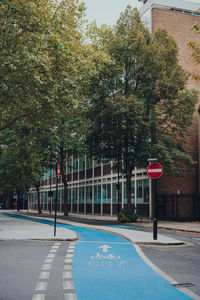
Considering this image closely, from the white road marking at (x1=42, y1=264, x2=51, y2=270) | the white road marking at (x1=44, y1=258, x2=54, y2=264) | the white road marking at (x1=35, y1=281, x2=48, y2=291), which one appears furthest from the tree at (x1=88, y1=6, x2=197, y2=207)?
the white road marking at (x1=35, y1=281, x2=48, y2=291)

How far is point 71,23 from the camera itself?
23484 millimetres

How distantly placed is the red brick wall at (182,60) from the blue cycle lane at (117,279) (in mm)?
27454

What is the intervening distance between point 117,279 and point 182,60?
3677 cm

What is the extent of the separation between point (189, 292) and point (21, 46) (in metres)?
16.1

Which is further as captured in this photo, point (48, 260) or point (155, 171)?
point (155, 171)

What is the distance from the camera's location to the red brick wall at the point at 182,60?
39031mm

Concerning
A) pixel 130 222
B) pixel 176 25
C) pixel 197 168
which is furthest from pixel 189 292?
pixel 176 25

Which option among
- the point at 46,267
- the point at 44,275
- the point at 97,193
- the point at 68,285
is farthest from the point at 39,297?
the point at 97,193

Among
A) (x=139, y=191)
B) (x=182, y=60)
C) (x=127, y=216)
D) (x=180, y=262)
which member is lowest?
(x=127, y=216)

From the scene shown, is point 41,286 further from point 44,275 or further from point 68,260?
point 68,260

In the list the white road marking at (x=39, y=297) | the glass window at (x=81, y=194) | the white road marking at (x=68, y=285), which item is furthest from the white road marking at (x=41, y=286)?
the glass window at (x=81, y=194)

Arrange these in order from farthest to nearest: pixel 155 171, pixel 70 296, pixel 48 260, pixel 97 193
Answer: pixel 97 193
pixel 155 171
pixel 48 260
pixel 70 296

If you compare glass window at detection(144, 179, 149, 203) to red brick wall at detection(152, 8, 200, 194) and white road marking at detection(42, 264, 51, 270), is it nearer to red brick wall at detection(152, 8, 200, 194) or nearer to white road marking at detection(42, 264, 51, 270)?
red brick wall at detection(152, 8, 200, 194)

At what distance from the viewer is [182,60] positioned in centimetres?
4203
